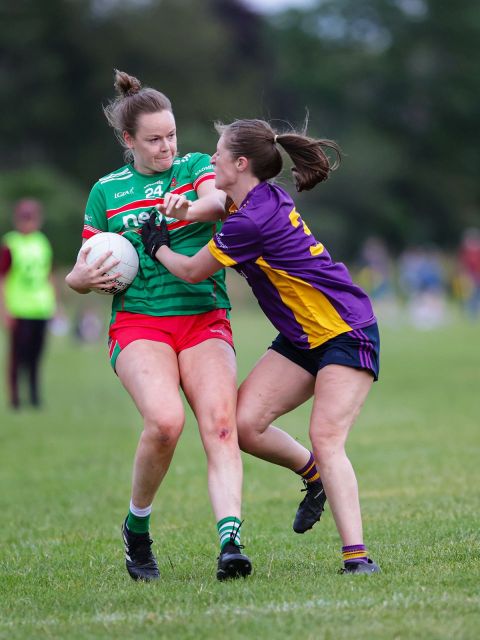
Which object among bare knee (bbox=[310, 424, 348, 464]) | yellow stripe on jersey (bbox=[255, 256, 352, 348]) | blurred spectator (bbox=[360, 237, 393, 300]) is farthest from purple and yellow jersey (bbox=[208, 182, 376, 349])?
blurred spectator (bbox=[360, 237, 393, 300])

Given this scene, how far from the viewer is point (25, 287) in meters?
14.6

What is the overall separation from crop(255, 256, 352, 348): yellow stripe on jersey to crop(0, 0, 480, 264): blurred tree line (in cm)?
4519

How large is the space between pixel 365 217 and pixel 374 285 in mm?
31223

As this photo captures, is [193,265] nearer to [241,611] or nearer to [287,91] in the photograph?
[241,611]

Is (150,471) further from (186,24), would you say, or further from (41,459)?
(186,24)

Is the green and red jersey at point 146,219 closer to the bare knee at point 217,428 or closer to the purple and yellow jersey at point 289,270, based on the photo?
the purple and yellow jersey at point 289,270

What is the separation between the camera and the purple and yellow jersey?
555 centimetres

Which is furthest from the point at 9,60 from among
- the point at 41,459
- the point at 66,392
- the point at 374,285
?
the point at 41,459

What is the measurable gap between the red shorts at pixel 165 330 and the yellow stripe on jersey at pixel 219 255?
0.48 meters

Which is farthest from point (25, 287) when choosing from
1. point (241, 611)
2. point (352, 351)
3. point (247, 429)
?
point (241, 611)

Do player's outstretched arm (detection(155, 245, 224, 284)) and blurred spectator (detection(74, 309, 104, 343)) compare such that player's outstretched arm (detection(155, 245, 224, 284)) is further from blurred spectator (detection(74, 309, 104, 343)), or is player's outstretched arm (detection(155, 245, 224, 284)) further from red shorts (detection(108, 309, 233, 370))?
blurred spectator (detection(74, 309, 104, 343))

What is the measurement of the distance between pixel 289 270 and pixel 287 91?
76.7 m

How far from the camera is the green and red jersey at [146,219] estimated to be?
5898 mm

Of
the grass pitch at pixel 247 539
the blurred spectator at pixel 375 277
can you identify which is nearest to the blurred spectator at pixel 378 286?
the blurred spectator at pixel 375 277
